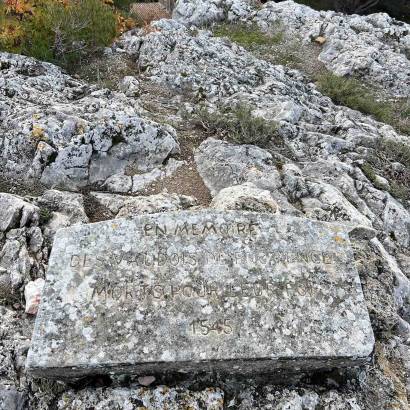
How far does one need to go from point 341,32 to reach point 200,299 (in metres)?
15.1

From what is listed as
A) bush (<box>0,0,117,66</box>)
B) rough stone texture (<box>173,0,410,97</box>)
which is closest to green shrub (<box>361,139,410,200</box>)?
rough stone texture (<box>173,0,410,97</box>)

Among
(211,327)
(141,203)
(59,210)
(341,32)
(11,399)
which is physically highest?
(341,32)

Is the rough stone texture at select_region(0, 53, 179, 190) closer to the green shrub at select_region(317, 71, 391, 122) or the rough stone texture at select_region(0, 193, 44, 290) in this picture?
the rough stone texture at select_region(0, 193, 44, 290)

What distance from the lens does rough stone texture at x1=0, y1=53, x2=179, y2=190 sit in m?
7.68

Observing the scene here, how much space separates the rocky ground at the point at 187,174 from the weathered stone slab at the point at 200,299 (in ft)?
1.20

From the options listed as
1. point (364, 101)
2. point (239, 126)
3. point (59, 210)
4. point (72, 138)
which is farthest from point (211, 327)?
point (364, 101)

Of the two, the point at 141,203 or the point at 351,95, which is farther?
the point at 351,95

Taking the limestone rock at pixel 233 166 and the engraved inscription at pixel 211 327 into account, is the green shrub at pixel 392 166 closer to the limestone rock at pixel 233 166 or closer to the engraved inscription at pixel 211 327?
the limestone rock at pixel 233 166

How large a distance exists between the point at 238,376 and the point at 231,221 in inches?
69.4

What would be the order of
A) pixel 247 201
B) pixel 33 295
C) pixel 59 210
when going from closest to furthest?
pixel 33 295, pixel 247 201, pixel 59 210

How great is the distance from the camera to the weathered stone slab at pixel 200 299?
14.1 feet

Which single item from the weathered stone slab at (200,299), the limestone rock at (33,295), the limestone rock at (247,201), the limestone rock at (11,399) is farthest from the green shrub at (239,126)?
the limestone rock at (11,399)

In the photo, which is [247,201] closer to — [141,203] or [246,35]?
[141,203]

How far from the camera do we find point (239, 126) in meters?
9.31
